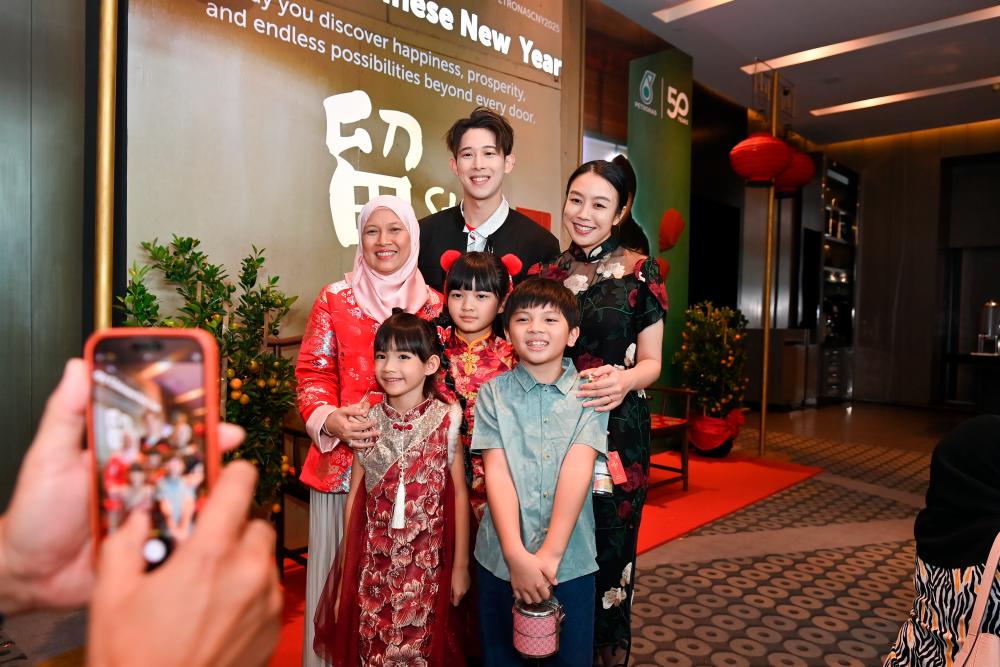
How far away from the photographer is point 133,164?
240 cm

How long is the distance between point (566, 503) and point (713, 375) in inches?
161

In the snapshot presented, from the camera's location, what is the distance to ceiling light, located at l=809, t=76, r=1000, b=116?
6.94 m

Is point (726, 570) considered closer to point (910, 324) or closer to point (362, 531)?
point (362, 531)

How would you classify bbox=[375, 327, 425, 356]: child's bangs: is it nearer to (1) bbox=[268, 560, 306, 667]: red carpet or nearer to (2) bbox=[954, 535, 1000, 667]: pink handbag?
(1) bbox=[268, 560, 306, 667]: red carpet

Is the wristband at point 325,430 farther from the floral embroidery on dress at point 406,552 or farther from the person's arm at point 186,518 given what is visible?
the person's arm at point 186,518

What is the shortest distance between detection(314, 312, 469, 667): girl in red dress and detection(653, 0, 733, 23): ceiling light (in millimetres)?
4843

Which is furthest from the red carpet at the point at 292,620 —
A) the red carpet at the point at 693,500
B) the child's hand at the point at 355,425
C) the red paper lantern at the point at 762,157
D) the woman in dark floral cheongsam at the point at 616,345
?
the red paper lantern at the point at 762,157

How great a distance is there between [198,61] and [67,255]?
3.05ft

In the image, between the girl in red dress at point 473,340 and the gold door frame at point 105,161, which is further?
the girl in red dress at point 473,340

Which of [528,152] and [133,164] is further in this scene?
[528,152]

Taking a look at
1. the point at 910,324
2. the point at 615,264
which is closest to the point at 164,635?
the point at 615,264

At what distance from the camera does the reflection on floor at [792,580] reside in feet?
7.75

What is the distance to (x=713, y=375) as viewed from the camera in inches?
205

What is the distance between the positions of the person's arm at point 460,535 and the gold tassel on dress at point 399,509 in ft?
0.46
